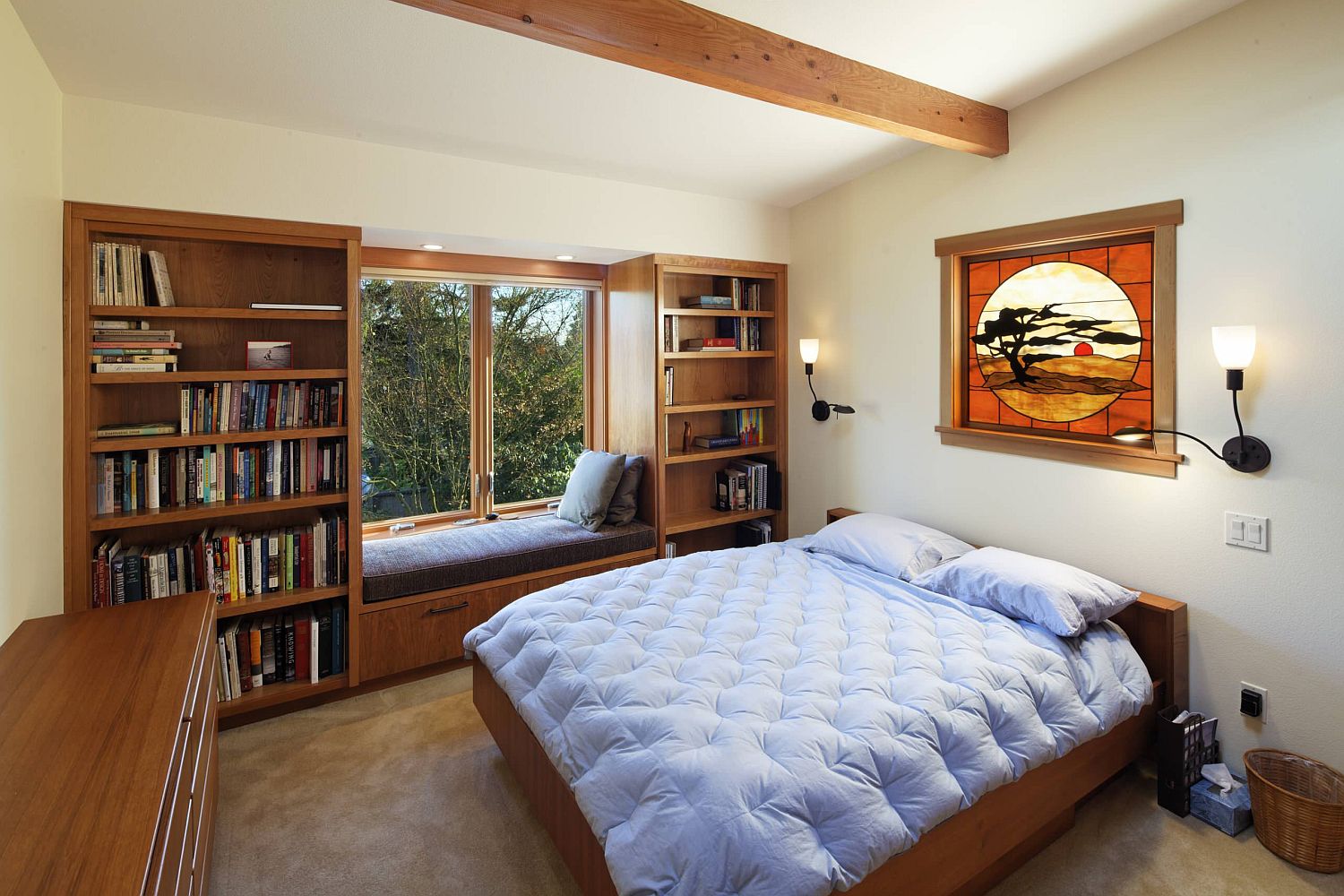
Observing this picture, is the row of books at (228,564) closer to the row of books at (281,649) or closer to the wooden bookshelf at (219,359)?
the wooden bookshelf at (219,359)

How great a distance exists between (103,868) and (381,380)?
289 cm

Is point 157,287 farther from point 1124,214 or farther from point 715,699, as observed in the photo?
point 1124,214

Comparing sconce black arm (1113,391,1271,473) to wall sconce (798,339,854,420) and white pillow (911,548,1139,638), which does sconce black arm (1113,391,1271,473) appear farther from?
wall sconce (798,339,854,420)

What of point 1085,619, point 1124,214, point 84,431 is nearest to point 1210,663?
point 1085,619

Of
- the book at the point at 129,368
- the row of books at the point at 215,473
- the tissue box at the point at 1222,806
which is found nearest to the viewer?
the tissue box at the point at 1222,806

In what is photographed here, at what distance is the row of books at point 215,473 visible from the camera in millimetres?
2631

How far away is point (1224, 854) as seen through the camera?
2.03 m

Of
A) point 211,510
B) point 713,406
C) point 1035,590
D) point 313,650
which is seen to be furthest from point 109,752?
point 713,406

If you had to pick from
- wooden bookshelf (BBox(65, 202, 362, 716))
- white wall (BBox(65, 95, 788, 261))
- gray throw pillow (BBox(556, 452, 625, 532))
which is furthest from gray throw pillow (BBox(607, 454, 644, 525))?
wooden bookshelf (BBox(65, 202, 362, 716))

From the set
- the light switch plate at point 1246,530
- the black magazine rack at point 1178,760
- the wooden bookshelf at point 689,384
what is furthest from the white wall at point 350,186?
the black magazine rack at point 1178,760

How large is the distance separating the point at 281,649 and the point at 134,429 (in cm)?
106

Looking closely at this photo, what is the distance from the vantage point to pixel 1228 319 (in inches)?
89.9

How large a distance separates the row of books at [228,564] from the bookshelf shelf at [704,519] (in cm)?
173

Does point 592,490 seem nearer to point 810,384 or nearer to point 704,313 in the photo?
point 704,313
